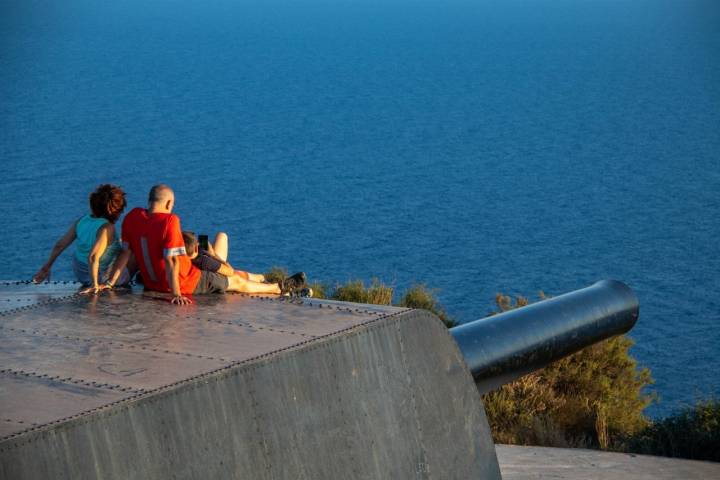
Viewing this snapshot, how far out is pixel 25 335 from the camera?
716cm

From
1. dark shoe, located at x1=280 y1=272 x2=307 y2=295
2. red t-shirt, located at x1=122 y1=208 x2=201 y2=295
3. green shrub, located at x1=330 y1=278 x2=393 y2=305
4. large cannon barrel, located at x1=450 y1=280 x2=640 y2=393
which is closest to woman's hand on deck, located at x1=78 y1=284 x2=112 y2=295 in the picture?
red t-shirt, located at x1=122 y1=208 x2=201 y2=295

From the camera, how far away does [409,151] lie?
268 ft

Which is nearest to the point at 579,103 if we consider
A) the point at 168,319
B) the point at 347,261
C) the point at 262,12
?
the point at 347,261

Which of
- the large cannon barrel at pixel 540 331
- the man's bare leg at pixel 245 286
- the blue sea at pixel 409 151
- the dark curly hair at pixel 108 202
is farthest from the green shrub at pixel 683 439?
the blue sea at pixel 409 151

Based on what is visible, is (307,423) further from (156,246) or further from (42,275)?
(42,275)

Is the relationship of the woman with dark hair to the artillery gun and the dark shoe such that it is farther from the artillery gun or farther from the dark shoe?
the dark shoe

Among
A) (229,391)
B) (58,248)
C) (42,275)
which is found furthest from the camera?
(42,275)

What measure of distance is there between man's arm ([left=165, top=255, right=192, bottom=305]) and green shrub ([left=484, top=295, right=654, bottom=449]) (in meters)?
6.48

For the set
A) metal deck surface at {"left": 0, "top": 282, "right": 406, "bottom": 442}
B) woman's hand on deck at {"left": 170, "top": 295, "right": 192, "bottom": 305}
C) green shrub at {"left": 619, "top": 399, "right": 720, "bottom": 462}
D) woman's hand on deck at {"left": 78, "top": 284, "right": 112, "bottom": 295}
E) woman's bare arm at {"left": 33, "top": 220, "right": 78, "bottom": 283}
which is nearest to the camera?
metal deck surface at {"left": 0, "top": 282, "right": 406, "bottom": 442}

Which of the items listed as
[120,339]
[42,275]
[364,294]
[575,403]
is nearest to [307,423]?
[120,339]

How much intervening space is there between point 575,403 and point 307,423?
960 centimetres

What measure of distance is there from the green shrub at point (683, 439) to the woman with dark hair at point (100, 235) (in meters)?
6.85

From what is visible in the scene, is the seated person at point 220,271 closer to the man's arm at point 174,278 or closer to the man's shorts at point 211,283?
the man's shorts at point 211,283

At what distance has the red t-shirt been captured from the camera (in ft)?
26.1
